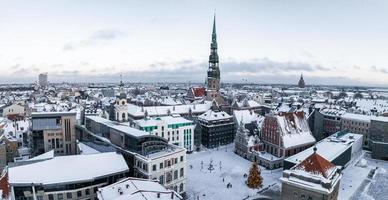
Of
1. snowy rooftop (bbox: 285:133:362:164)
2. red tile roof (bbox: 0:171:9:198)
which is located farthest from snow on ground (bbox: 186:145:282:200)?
red tile roof (bbox: 0:171:9:198)

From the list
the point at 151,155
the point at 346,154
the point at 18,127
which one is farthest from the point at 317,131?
the point at 18,127

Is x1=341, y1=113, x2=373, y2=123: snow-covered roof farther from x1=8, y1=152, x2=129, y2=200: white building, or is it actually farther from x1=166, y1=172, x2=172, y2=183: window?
x1=8, y1=152, x2=129, y2=200: white building

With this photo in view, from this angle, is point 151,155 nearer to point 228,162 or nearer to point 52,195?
point 52,195

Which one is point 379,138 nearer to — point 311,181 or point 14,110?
point 311,181

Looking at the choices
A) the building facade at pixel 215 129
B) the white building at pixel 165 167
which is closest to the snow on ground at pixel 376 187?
the white building at pixel 165 167

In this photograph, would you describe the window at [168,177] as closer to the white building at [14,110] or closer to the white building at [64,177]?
the white building at [64,177]

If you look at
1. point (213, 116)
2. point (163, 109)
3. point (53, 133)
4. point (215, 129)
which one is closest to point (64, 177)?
point (53, 133)
